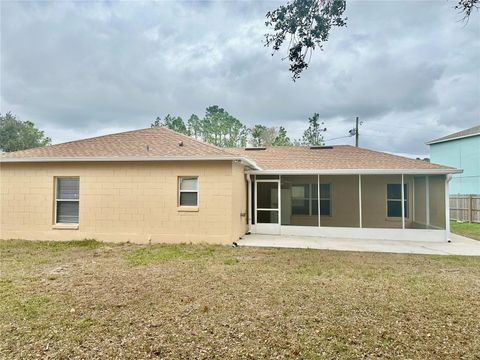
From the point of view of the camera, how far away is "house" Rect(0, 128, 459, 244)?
35.9 feet

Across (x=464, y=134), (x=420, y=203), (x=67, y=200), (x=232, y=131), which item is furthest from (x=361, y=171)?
(x=232, y=131)

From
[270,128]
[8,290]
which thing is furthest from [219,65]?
[270,128]

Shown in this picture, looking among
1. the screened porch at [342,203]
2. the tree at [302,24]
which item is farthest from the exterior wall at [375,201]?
the tree at [302,24]

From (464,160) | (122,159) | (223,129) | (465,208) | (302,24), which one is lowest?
(465,208)

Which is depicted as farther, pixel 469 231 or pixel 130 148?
pixel 469 231

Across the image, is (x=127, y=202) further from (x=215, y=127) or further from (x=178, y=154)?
(x=215, y=127)

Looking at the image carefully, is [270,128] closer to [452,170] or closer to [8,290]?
[452,170]

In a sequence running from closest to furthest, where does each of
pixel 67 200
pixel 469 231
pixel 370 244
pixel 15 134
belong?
pixel 370 244 → pixel 67 200 → pixel 469 231 → pixel 15 134

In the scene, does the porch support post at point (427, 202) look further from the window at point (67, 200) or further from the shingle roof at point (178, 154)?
the window at point (67, 200)

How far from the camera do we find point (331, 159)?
14.7m

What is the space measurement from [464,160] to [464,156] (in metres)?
0.32

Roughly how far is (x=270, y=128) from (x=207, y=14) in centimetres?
3249

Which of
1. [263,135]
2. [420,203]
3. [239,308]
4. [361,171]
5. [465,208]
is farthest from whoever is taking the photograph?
[263,135]

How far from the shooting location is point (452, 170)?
11469mm
